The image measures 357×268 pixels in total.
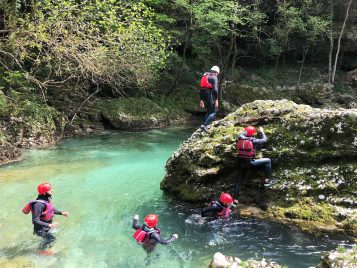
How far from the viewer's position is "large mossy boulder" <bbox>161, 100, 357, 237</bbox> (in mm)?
9133

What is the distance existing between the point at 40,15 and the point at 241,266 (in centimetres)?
1325

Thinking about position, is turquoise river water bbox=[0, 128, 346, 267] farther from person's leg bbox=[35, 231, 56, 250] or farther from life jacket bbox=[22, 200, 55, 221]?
life jacket bbox=[22, 200, 55, 221]

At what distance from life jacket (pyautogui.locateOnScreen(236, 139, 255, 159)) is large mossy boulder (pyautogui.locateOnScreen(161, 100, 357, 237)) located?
0.58 m

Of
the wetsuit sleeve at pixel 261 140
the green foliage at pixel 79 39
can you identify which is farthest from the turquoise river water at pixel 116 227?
the green foliage at pixel 79 39

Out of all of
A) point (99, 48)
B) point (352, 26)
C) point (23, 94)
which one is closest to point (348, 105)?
point (352, 26)

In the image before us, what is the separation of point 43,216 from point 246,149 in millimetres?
5041

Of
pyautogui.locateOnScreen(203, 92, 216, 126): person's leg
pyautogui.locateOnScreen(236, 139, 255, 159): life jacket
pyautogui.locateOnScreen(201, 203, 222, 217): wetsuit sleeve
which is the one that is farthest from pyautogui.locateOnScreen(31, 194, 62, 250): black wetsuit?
pyautogui.locateOnScreen(203, 92, 216, 126): person's leg

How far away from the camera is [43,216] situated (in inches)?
317

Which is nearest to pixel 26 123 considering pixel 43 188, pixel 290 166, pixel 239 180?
pixel 43 188

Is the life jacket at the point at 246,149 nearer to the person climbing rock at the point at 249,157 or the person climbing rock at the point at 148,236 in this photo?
the person climbing rock at the point at 249,157

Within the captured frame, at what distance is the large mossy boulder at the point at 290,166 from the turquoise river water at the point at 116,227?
0.58m

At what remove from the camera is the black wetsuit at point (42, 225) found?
7887mm

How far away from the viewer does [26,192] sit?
11523mm

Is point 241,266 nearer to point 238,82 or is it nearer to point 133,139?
point 133,139
